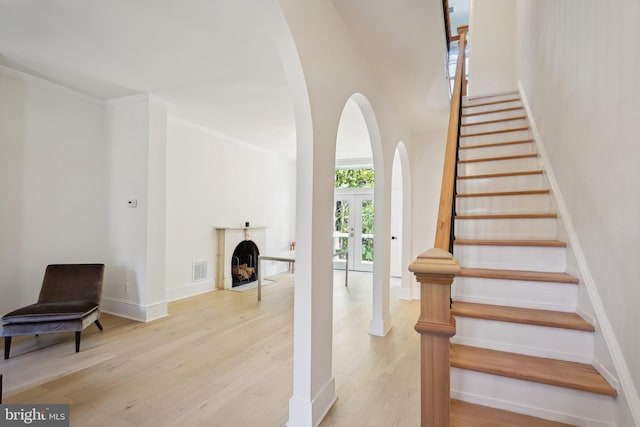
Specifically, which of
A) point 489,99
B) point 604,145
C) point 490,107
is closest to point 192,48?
point 604,145

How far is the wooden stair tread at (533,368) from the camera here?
57.1 inches

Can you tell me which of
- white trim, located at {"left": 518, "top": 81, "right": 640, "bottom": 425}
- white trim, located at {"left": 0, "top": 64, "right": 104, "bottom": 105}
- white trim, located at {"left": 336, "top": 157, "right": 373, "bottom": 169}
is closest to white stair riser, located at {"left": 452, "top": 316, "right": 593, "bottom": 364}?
white trim, located at {"left": 518, "top": 81, "right": 640, "bottom": 425}

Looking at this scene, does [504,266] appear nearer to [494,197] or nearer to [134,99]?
[494,197]

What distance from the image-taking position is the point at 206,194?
5.41 metres

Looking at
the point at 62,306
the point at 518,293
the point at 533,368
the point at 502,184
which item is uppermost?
the point at 502,184

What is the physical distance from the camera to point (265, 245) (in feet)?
22.3

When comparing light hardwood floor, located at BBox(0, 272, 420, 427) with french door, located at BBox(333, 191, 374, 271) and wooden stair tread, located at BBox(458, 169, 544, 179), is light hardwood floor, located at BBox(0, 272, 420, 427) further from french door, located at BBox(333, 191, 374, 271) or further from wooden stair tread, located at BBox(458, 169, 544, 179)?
french door, located at BBox(333, 191, 374, 271)

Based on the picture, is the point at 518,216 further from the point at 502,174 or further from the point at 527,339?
the point at 527,339

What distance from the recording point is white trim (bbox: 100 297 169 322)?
149 inches

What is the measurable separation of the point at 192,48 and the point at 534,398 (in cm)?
340

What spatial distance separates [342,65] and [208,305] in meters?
3.74

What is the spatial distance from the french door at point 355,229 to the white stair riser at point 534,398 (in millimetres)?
5861

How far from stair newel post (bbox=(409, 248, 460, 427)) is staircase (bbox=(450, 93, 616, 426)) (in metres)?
0.59

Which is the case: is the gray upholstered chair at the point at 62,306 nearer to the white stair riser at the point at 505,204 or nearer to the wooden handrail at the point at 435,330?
the wooden handrail at the point at 435,330
